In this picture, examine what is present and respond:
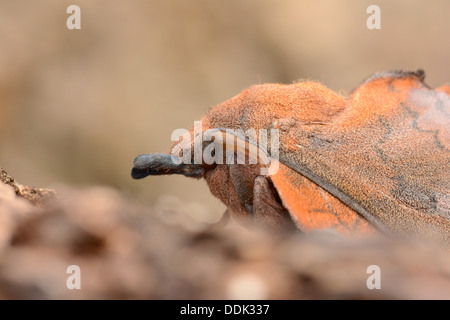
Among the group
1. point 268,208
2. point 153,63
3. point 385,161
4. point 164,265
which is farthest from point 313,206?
point 153,63

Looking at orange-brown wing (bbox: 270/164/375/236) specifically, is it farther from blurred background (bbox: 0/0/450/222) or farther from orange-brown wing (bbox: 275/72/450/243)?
blurred background (bbox: 0/0/450/222)

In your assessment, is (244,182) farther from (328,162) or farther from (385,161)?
(385,161)

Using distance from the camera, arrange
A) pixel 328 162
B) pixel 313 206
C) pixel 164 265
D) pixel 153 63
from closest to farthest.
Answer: pixel 164 265 → pixel 313 206 → pixel 328 162 → pixel 153 63

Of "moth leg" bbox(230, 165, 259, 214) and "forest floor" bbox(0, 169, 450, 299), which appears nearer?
"forest floor" bbox(0, 169, 450, 299)

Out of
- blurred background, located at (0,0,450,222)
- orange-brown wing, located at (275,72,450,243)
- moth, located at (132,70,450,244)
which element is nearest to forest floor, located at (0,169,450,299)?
moth, located at (132,70,450,244)

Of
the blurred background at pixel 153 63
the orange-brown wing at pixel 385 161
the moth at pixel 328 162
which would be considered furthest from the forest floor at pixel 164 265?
the blurred background at pixel 153 63

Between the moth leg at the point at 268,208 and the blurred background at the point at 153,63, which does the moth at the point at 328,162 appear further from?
the blurred background at the point at 153,63
